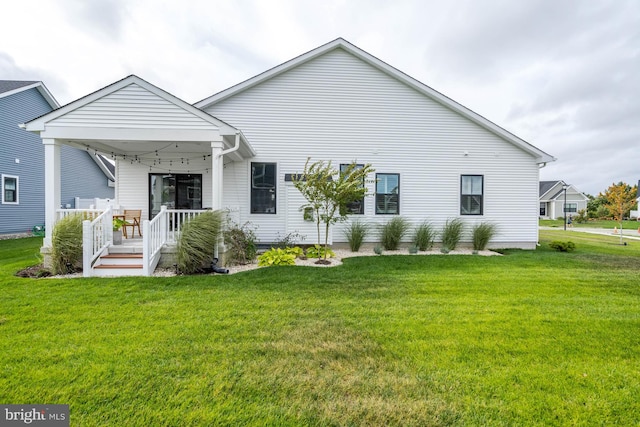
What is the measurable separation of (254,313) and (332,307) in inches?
46.3

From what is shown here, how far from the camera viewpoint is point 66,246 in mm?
6277

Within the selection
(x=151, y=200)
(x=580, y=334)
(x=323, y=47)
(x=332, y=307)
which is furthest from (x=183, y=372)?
(x=323, y=47)

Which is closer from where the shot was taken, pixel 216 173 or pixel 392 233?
pixel 216 173

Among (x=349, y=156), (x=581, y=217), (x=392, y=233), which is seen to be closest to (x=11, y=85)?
(x=349, y=156)

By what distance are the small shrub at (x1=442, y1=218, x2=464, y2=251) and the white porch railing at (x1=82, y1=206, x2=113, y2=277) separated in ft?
32.7

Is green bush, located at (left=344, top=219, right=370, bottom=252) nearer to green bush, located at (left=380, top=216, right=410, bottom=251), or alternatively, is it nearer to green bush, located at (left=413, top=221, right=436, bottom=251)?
green bush, located at (left=380, top=216, right=410, bottom=251)

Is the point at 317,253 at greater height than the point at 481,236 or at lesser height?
lesser

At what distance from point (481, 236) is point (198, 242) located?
928cm

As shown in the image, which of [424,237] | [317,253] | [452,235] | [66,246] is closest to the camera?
[66,246]

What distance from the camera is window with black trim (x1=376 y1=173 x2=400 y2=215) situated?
34.1ft

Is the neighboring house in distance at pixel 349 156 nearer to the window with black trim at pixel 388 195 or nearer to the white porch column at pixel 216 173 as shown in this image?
the window with black trim at pixel 388 195

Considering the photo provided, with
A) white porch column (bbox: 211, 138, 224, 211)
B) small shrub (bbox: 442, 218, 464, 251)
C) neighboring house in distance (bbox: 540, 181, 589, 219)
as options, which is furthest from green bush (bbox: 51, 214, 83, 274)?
neighboring house in distance (bbox: 540, 181, 589, 219)

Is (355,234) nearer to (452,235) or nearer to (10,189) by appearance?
(452,235)

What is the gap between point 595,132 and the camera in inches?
1561
